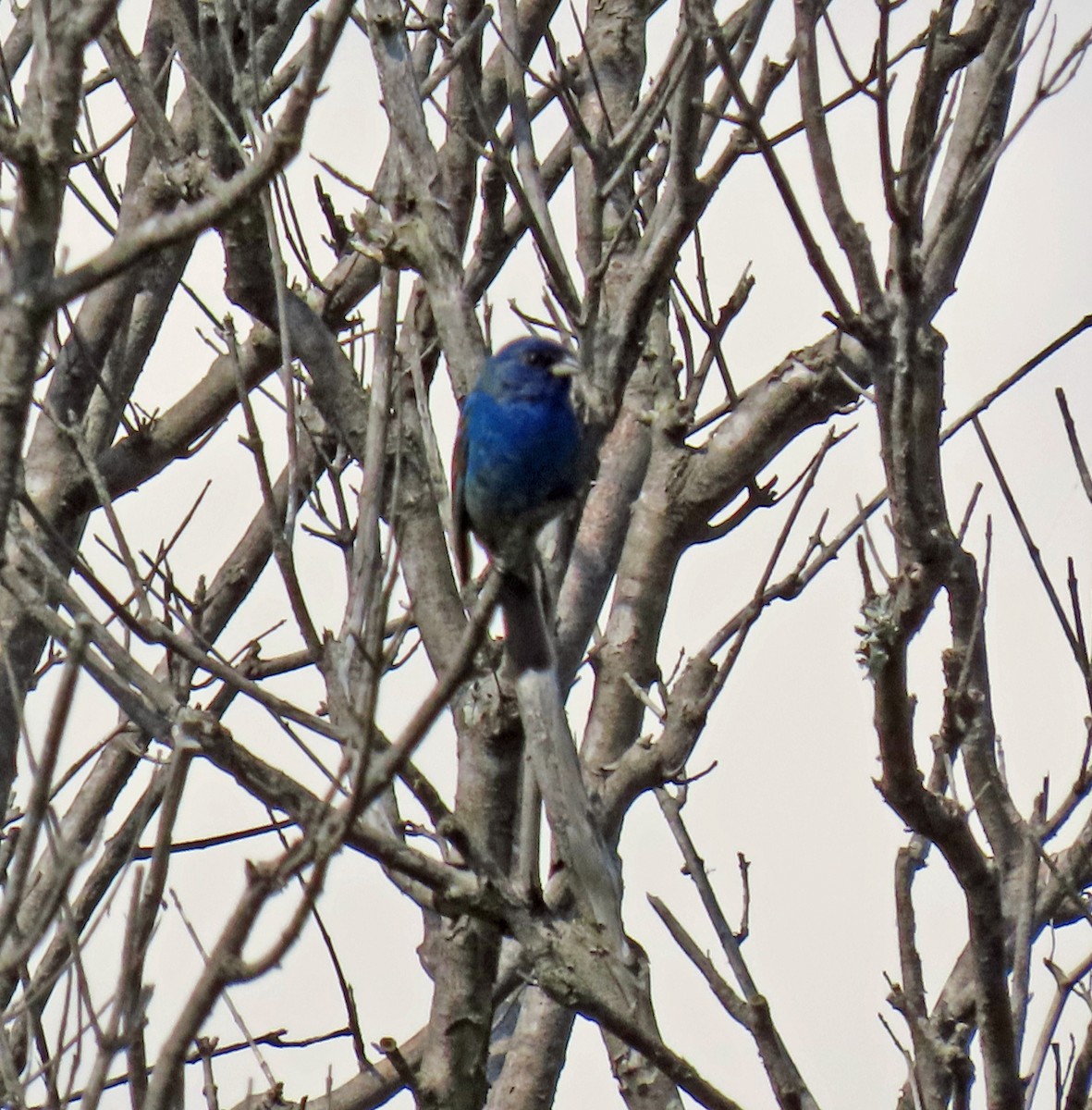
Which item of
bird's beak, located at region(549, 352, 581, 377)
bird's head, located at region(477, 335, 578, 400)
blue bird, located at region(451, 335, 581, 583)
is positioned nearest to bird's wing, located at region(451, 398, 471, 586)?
blue bird, located at region(451, 335, 581, 583)

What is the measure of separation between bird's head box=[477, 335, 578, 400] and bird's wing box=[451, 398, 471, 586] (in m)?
0.20

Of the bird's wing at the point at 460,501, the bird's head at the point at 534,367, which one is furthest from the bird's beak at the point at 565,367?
the bird's wing at the point at 460,501

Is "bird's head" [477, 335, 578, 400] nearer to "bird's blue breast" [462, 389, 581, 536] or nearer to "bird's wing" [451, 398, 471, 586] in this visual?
"bird's blue breast" [462, 389, 581, 536]

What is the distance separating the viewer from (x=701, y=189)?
3.52 metres

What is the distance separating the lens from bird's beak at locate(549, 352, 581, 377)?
4590 millimetres

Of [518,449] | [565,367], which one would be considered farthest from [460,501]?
[565,367]

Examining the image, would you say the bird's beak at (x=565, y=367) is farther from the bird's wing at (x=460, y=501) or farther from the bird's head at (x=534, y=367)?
the bird's wing at (x=460, y=501)

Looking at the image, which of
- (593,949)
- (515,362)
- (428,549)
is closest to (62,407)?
(515,362)

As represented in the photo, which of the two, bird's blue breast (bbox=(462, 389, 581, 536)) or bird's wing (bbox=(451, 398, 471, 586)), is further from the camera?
bird's wing (bbox=(451, 398, 471, 586))

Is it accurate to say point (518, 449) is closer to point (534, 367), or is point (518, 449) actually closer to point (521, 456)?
point (521, 456)

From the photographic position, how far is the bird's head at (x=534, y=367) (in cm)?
464

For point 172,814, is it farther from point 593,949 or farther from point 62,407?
point 62,407

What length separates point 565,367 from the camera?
4.64 metres

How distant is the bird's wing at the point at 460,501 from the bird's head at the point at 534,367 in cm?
20
